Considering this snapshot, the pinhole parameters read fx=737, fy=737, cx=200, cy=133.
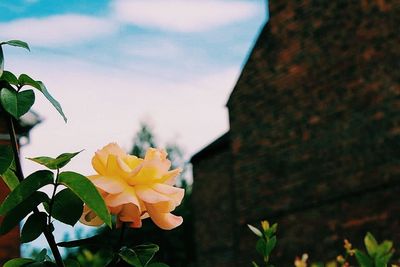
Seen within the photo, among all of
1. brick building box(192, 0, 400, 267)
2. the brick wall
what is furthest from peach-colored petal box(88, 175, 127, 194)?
the brick wall

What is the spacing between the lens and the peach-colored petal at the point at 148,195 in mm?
1240

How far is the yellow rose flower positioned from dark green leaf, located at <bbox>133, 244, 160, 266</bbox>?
1.5 inches

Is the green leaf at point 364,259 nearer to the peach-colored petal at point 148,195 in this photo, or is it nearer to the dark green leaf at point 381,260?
the dark green leaf at point 381,260

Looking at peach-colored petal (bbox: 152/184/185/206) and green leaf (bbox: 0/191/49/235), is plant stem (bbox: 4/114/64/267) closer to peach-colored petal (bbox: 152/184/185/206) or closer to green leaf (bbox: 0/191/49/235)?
green leaf (bbox: 0/191/49/235)

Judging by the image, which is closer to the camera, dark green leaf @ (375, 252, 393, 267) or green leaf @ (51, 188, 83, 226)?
green leaf @ (51, 188, 83, 226)

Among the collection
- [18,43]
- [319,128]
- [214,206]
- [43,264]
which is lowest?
[43,264]

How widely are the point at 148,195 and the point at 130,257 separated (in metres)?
0.11

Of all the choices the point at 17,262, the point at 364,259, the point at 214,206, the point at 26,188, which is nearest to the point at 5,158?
the point at 26,188

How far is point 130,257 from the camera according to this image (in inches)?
47.7

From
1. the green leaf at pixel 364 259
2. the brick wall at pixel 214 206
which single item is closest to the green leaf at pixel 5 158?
the green leaf at pixel 364 259

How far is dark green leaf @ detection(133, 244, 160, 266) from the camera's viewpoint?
122cm

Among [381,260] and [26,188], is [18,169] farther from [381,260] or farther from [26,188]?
[381,260]

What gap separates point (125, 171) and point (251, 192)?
1193 cm

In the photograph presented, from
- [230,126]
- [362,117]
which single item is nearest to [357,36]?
[362,117]
